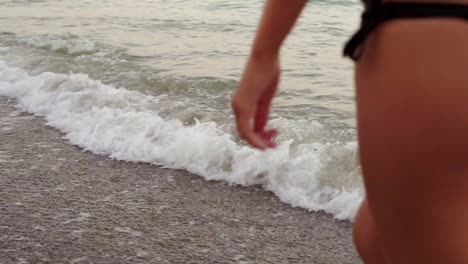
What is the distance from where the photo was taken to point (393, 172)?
113cm

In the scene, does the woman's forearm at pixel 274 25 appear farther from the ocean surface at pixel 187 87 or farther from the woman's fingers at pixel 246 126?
the ocean surface at pixel 187 87

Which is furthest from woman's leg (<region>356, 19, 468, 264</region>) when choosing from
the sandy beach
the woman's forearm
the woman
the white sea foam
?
the white sea foam

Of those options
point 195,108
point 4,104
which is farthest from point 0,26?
point 195,108

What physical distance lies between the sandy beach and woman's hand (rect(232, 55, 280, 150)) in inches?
79.6

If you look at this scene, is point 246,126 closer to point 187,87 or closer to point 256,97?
point 256,97

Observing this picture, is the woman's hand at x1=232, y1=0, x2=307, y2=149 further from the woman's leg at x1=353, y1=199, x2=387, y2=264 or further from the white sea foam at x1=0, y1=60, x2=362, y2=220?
the white sea foam at x1=0, y1=60, x2=362, y2=220

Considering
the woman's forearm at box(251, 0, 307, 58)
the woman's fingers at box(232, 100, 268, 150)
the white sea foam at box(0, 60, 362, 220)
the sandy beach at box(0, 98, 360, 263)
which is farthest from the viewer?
the white sea foam at box(0, 60, 362, 220)

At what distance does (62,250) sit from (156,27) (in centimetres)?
748

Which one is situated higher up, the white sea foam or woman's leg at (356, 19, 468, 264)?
woman's leg at (356, 19, 468, 264)

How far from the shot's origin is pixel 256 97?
1.37 metres

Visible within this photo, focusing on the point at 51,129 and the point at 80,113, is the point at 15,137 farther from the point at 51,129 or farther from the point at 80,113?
the point at 80,113

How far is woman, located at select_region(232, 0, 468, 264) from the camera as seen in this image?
105cm

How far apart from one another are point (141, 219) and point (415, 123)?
2.86 m

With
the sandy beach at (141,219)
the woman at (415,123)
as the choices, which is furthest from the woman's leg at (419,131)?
the sandy beach at (141,219)
